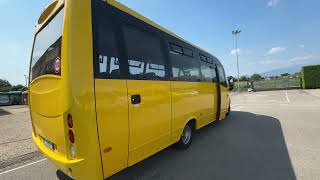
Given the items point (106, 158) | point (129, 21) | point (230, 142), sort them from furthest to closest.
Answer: point (230, 142) → point (129, 21) → point (106, 158)

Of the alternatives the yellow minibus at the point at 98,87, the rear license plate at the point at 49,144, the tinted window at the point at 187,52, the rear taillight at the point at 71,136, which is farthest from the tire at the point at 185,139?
the rear taillight at the point at 71,136

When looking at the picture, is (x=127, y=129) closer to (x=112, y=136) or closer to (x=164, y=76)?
(x=112, y=136)

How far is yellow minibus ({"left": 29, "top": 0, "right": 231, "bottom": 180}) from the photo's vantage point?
10.5 feet

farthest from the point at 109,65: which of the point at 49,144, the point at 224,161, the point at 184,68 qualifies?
the point at 224,161

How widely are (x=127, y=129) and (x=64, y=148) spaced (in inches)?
38.1

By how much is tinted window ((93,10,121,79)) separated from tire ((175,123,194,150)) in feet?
10.4

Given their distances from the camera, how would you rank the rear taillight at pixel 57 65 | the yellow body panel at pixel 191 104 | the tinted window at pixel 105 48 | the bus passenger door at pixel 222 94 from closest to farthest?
the rear taillight at pixel 57 65
the tinted window at pixel 105 48
the yellow body panel at pixel 191 104
the bus passenger door at pixel 222 94

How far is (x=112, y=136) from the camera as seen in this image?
11.6 feet

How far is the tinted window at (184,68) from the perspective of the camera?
227 inches

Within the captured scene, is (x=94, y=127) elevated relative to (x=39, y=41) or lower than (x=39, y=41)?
lower

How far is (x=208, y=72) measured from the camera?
848cm

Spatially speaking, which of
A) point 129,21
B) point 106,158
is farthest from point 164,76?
point 106,158

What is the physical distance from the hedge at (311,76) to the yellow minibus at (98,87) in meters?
38.8

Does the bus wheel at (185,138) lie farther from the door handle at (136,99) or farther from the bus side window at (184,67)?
the door handle at (136,99)
